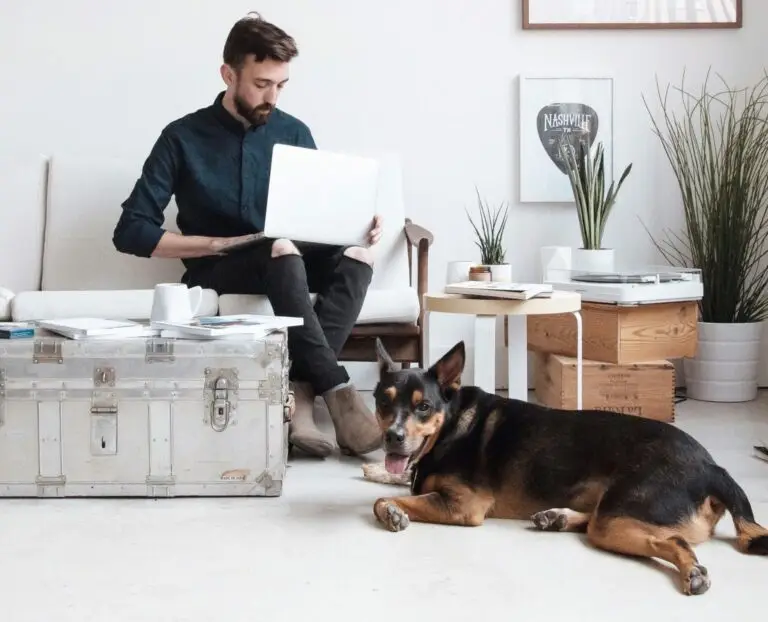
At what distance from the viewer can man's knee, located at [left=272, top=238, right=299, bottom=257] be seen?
106 inches

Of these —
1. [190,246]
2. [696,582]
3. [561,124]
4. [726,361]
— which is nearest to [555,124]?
[561,124]

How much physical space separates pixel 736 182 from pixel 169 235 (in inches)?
84.3

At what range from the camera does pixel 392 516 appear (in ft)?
6.43

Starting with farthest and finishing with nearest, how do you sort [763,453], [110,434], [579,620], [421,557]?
[763,453]
[110,434]
[421,557]
[579,620]

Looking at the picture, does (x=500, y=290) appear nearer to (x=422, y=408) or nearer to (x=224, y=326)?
(x=422, y=408)

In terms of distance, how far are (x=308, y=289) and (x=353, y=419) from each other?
0.45 meters

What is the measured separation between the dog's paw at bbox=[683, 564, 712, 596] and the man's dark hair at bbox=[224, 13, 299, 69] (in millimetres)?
1963

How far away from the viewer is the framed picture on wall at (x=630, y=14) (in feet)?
12.2

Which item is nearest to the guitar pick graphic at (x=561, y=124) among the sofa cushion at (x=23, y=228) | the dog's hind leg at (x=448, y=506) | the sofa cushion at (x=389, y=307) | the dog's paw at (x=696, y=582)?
the sofa cushion at (x=389, y=307)

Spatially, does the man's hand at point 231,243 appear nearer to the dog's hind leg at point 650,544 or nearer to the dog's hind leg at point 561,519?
the dog's hind leg at point 561,519

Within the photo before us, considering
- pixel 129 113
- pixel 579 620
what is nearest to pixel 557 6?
pixel 129 113

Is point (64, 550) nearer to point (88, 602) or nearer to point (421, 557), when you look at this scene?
point (88, 602)

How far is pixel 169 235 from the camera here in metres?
2.92

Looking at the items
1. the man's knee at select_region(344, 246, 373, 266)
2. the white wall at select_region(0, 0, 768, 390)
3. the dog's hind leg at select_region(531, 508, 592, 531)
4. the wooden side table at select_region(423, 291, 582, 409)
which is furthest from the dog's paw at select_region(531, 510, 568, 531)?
the white wall at select_region(0, 0, 768, 390)
